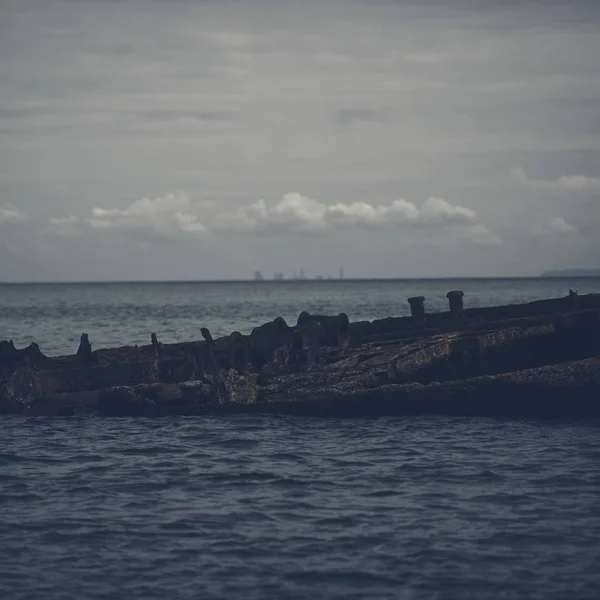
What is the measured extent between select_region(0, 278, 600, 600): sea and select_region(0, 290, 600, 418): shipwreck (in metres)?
0.57

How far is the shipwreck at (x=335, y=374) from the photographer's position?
2002 cm

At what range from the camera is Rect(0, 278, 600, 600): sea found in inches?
406

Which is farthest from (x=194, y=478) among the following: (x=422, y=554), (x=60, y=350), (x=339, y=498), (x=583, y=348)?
(x=60, y=350)

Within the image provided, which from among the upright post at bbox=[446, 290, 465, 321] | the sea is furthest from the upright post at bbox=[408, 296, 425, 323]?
the sea

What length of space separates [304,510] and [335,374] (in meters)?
7.71

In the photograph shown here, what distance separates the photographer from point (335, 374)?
67.7 ft

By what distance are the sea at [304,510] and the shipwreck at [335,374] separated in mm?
575

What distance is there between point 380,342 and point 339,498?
33.9 ft

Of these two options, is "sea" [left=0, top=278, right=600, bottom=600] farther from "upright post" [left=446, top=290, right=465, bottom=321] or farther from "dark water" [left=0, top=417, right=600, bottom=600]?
"upright post" [left=446, top=290, right=465, bottom=321]

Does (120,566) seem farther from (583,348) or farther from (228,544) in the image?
(583,348)

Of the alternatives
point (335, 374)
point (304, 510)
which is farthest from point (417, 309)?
point (304, 510)

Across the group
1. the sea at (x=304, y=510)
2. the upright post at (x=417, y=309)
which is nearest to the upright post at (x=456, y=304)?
the upright post at (x=417, y=309)

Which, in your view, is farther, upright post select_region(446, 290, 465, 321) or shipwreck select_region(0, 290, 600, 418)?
upright post select_region(446, 290, 465, 321)

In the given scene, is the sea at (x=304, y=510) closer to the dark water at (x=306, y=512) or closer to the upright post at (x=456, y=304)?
the dark water at (x=306, y=512)
